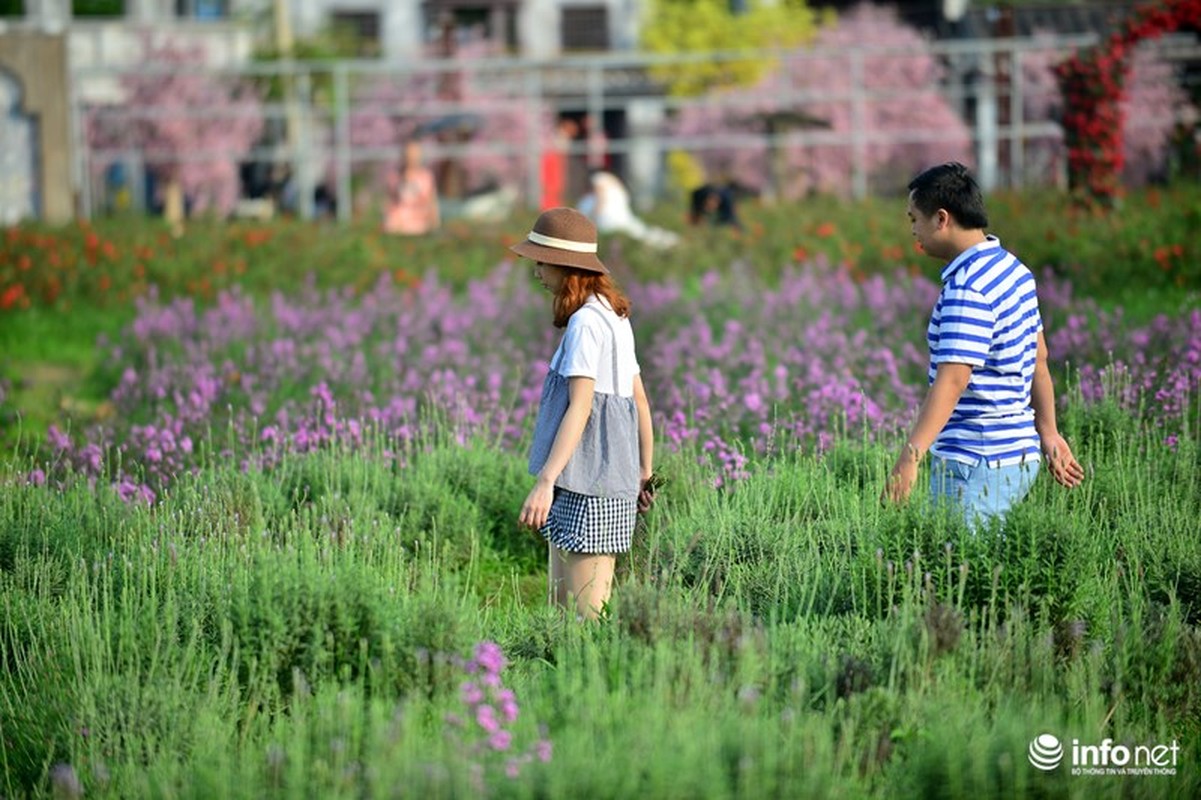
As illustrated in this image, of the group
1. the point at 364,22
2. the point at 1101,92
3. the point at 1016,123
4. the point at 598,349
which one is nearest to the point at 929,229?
the point at 598,349

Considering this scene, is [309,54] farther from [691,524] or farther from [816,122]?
[691,524]

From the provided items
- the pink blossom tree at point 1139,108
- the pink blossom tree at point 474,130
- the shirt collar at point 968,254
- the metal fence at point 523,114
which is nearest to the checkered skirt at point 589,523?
the shirt collar at point 968,254

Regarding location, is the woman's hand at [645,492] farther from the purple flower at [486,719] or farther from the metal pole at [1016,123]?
the metal pole at [1016,123]

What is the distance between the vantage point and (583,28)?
50000mm

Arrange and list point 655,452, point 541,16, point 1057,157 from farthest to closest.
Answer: point 541,16 → point 1057,157 → point 655,452

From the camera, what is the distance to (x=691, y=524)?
6.50 metres

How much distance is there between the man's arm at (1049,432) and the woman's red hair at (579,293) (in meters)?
1.41

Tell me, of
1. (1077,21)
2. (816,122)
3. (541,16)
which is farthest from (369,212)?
(541,16)

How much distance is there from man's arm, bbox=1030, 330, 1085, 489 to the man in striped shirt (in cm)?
16

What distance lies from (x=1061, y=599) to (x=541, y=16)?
45230 mm

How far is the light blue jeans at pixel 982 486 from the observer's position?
19.5ft

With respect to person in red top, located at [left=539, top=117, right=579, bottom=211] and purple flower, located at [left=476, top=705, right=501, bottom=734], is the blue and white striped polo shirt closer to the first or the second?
purple flower, located at [left=476, top=705, right=501, bottom=734]

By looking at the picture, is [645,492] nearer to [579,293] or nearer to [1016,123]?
[579,293]

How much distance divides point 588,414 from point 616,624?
785mm
